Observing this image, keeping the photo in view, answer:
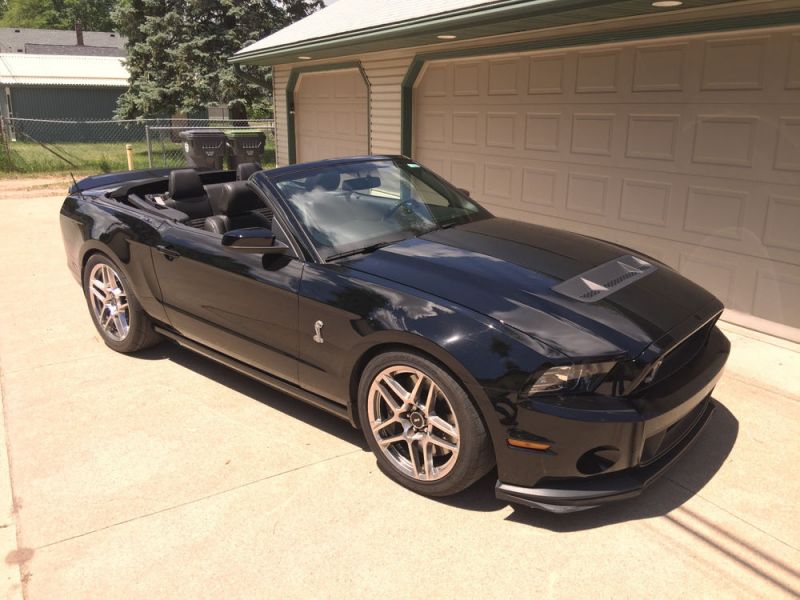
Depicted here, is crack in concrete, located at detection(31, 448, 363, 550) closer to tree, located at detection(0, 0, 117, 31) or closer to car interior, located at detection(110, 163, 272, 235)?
car interior, located at detection(110, 163, 272, 235)

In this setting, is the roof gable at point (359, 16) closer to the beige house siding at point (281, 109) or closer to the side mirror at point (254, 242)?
the beige house siding at point (281, 109)

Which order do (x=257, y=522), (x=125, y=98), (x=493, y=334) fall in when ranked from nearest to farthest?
1. (x=493, y=334)
2. (x=257, y=522)
3. (x=125, y=98)

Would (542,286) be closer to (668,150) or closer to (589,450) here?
(589,450)

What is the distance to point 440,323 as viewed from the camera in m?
2.95

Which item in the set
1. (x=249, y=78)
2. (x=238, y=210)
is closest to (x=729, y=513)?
(x=238, y=210)

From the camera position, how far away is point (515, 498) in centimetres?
286

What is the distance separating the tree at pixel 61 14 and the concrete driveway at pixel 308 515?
71.1 meters

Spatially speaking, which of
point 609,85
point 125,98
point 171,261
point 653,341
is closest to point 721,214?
point 609,85

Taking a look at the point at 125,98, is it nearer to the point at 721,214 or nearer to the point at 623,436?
the point at 721,214

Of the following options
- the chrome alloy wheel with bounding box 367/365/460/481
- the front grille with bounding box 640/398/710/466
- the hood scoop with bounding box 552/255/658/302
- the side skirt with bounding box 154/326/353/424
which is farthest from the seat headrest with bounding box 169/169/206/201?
the front grille with bounding box 640/398/710/466

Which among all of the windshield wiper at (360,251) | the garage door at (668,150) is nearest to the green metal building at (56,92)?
the garage door at (668,150)

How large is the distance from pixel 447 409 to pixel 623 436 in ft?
2.58

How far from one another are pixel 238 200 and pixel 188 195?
0.83 meters

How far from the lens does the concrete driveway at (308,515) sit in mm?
2678
